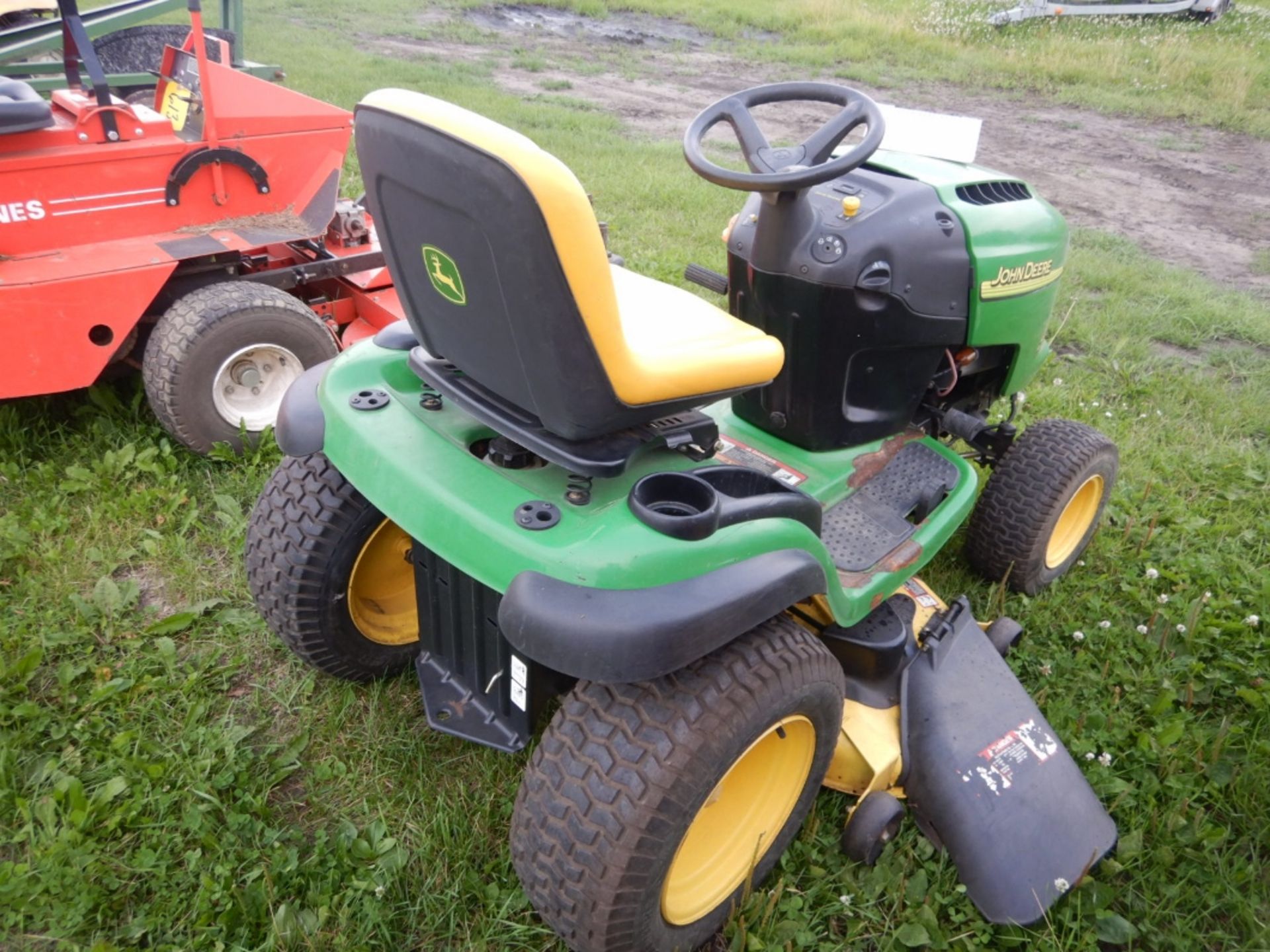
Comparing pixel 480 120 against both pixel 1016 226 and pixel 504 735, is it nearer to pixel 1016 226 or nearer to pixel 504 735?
pixel 504 735

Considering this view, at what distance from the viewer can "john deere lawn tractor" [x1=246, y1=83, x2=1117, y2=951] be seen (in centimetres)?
146

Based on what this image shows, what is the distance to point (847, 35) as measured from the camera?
36.4 feet

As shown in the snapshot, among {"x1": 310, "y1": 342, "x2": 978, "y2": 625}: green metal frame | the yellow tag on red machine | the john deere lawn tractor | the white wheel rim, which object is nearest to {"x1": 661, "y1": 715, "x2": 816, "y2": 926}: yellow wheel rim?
the john deere lawn tractor

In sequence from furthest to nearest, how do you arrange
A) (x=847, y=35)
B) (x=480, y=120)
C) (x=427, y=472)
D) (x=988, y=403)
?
1. (x=847, y=35)
2. (x=988, y=403)
3. (x=427, y=472)
4. (x=480, y=120)

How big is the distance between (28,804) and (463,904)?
0.91 m

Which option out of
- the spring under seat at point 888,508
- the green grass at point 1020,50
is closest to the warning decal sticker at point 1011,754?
the spring under seat at point 888,508

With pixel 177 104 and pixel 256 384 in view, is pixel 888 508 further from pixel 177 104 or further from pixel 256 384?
pixel 177 104

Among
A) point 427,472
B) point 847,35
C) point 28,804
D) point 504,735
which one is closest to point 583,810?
point 504,735

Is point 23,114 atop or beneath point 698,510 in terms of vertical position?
atop

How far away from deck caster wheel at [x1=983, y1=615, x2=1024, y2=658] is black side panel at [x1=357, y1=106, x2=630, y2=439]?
1.34m

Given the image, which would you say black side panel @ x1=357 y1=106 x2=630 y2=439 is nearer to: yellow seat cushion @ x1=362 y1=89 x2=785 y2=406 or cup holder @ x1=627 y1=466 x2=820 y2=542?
yellow seat cushion @ x1=362 y1=89 x2=785 y2=406

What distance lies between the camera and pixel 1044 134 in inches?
316

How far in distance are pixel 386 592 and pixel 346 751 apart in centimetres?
39

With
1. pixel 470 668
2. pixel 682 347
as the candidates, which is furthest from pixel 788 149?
pixel 470 668
